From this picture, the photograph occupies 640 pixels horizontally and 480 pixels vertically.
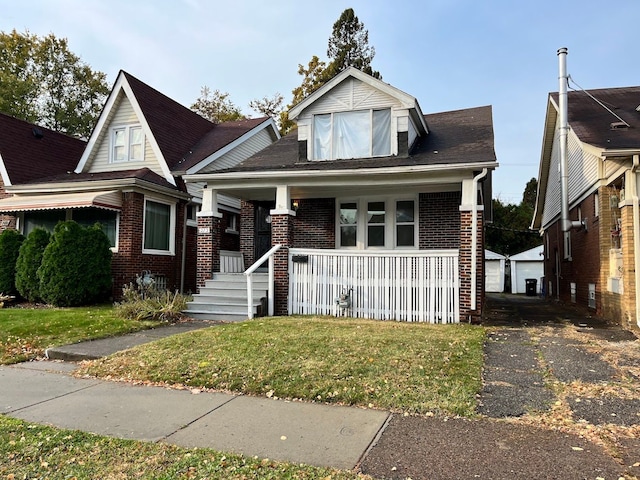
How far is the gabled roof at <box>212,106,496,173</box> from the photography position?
33.4 ft

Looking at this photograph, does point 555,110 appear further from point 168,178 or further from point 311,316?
point 168,178

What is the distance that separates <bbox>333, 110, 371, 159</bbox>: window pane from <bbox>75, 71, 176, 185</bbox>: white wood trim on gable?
6.02m

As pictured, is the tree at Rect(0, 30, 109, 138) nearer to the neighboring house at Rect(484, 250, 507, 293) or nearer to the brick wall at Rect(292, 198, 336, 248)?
the brick wall at Rect(292, 198, 336, 248)

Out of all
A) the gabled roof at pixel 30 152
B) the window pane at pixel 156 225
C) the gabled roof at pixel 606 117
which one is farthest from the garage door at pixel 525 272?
the gabled roof at pixel 30 152

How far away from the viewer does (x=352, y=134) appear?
11.5 m

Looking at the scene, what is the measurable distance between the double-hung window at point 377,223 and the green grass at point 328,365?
468 cm

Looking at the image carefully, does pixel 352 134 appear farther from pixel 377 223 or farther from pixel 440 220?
pixel 440 220

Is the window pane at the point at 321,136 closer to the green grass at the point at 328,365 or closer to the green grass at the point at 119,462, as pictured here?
the green grass at the point at 328,365

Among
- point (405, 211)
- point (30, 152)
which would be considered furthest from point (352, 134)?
point (30, 152)

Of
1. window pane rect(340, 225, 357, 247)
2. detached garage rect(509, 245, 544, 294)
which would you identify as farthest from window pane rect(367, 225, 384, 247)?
detached garage rect(509, 245, 544, 294)

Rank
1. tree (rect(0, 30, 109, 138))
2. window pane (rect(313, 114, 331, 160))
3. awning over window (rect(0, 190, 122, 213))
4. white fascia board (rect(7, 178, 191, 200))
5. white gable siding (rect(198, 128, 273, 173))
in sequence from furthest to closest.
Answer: tree (rect(0, 30, 109, 138)) → white gable siding (rect(198, 128, 273, 173)) → white fascia board (rect(7, 178, 191, 200)) → awning over window (rect(0, 190, 122, 213)) → window pane (rect(313, 114, 331, 160))

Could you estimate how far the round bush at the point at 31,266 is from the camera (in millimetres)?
11836

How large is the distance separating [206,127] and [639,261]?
1539 cm

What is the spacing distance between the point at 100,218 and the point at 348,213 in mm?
7097
